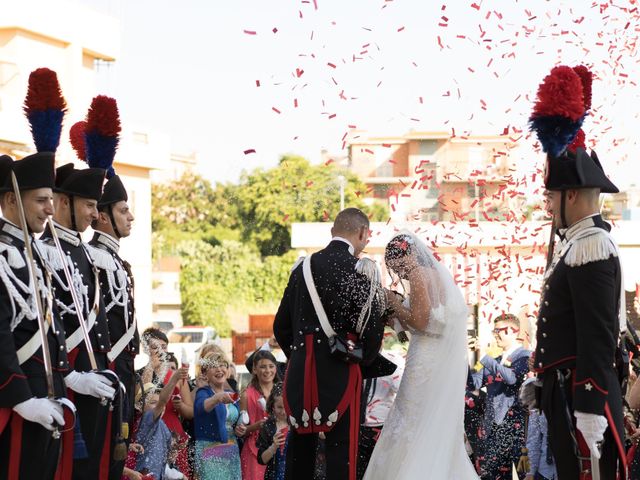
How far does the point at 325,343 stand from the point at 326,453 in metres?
0.64

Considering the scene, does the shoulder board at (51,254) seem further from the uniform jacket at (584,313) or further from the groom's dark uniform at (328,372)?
the uniform jacket at (584,313)

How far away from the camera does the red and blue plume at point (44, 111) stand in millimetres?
5914

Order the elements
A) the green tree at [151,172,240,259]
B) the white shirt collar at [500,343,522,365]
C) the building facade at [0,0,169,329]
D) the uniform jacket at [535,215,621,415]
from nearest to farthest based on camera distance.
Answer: the uniform jacket at [535,215,621,415] < the white shirt collar at [500,343,522,365] < the building facade at [0,0,169,329] < the green tree at [151,172,240,259]

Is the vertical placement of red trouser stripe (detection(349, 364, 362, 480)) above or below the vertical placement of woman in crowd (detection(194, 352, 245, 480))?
above

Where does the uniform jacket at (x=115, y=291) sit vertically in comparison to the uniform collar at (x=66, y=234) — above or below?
below

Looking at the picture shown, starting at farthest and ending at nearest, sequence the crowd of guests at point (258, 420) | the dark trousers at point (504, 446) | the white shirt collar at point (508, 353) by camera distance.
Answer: the white shirt collar at point (508, 353) → the dark trousers at point (504, 446) → the crowd of guests at point (258, 420)

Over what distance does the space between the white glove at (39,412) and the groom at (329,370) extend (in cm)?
209

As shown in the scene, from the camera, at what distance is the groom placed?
7.07 meters

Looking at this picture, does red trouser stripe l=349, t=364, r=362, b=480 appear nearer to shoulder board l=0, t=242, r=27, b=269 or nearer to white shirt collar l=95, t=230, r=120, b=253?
white shirt collar l=95, t=230, r=120, b=253

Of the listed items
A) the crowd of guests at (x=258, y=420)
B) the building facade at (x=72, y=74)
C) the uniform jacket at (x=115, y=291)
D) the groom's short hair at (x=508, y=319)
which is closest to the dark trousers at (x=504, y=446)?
the crowd of guests at (x=258, y=420)

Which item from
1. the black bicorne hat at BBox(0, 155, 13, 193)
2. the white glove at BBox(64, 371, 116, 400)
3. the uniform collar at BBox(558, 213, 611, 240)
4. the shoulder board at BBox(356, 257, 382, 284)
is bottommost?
the white glove at BBox(64, 371, 116, 400)

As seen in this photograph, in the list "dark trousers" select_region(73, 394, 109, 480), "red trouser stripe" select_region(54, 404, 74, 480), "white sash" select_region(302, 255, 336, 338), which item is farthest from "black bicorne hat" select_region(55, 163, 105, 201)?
"white sash" select_region(302, 255, 336, 338)

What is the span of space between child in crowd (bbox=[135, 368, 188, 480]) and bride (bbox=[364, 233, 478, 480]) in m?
1.62

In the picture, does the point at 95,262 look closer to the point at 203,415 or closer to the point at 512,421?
the point at 203,415
